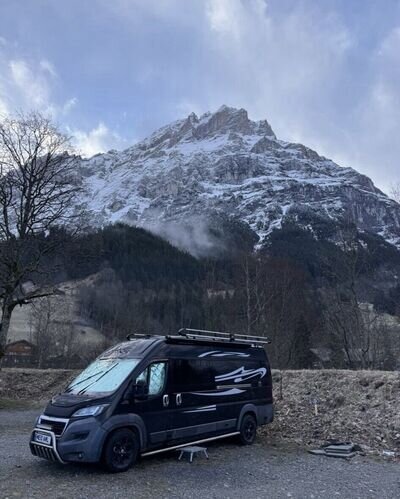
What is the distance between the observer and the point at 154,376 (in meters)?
10.8

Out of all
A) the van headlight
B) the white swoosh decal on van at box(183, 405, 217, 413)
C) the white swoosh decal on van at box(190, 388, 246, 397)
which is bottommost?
the white swoosh decal on van at box(183, 405, 217, 413)

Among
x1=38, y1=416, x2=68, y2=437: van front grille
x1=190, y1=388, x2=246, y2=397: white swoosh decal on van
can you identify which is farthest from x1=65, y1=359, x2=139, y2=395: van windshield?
x1=190, y1=388, x2=246, y2=397: white swoosh decal on van

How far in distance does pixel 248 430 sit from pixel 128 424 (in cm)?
484

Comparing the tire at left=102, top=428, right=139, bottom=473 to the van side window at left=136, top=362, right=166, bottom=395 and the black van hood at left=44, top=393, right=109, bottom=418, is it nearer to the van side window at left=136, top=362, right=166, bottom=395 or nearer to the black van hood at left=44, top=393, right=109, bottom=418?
the black van hood at left=44, top=393, right=109, bottom=418

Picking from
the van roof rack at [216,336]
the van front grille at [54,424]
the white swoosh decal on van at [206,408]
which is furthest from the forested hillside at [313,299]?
the van front grille at [54,424]

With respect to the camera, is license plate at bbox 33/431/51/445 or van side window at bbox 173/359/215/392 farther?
van side window at bbox 173/359/215/392

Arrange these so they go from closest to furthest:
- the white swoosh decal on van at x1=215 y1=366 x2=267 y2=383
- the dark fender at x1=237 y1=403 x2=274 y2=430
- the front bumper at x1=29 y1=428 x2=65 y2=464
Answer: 1. the front bumper at x1=29 y1=428 x2=65 y2=464
2. the white swoosh decal on van at x1=215 y1=366 x2=267 y2=383
3. the dark fender at x1=237 y1=403 x2=274 y2=430

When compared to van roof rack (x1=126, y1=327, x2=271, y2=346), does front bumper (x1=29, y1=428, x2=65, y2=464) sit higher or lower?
lower

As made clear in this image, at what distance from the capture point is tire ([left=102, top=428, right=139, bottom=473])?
932 centimetres

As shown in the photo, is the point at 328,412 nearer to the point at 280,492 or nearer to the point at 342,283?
the point at 280,492

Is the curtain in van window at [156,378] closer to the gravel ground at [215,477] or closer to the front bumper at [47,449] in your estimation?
the gravel ground at [215,477]

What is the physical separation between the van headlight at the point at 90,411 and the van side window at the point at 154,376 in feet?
3.69

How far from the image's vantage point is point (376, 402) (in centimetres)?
1495

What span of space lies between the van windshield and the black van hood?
0.27m
